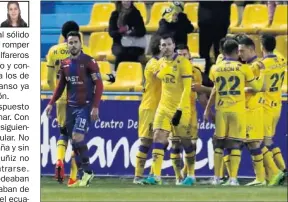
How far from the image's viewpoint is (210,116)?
1378 cm

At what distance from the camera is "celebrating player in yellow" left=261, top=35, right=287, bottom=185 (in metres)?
13.6

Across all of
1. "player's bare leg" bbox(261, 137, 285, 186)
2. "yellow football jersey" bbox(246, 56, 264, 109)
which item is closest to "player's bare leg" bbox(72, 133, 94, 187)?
"yellow football jersey" bbox(246, 56, 264, 109)

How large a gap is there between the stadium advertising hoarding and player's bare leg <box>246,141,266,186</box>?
835mm

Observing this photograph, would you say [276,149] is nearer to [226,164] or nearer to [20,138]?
[226,164]

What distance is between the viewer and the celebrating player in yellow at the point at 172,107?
12774 millimetres

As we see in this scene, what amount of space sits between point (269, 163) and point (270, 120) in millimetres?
576

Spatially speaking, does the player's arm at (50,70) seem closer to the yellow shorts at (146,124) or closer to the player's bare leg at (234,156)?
the yellow shorts at (146,124)

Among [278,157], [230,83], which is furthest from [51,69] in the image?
[278,157]

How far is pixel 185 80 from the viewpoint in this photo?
12688mm

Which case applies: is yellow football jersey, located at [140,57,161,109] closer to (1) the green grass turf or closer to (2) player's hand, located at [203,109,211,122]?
(2) player's hand, located at [203,109,211,122]

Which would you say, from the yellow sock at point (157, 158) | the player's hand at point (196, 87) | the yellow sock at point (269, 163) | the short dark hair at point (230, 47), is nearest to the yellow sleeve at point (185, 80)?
the short dark hair at point (230, 47)

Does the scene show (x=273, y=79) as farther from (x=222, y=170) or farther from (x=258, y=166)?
(x=222, y=170)

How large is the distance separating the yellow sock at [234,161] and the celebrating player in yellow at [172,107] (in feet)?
1.84

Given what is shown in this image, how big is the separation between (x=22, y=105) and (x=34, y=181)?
33 centimetres
